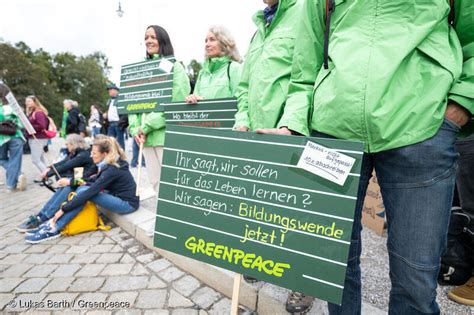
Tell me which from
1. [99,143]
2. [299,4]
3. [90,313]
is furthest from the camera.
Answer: [99,143]

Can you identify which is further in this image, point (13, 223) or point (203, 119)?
point (13, 223)

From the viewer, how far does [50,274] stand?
8.12 ft

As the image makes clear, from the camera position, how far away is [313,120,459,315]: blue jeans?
3.34 feet

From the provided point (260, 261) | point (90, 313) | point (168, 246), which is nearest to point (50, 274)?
point (90, 313)

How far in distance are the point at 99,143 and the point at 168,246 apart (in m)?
2.73

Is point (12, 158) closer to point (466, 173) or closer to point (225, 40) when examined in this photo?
point (225, 40)

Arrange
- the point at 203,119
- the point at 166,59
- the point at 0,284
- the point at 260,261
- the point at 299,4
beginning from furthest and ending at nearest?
the point at 166,59 → the point at 203,119 → the point at 0,284 → the point at 299,4 → the point at 260,261

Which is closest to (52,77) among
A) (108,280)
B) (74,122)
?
(74,122)

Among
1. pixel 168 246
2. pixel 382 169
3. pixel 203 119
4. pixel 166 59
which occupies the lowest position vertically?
pixel 168 246

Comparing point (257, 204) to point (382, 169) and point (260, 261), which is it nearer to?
point (260, 261)

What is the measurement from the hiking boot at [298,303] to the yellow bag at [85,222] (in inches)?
103

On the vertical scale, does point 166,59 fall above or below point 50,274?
above

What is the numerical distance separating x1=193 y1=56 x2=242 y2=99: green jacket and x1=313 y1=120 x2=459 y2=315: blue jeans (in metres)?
1.76

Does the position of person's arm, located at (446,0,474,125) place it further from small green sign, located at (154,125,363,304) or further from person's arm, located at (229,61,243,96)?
person's arm, located at (229,61,243,96)
